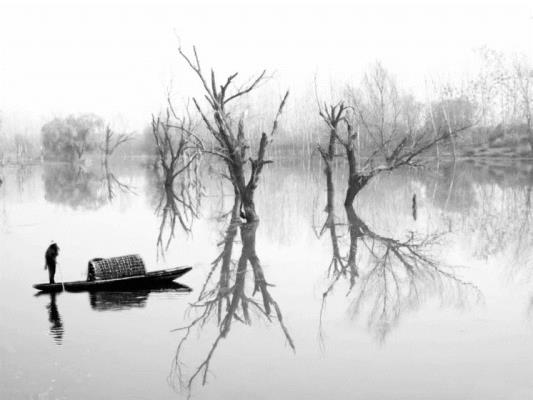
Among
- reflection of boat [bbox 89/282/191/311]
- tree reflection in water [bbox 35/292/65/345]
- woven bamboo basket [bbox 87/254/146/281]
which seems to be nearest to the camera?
tree reflection in water [bbox 35/292/65/345]

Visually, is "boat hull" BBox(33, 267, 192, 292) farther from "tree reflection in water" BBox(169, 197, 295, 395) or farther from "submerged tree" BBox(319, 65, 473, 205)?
"submerged tree" BBox(319, 65, 473, 205)

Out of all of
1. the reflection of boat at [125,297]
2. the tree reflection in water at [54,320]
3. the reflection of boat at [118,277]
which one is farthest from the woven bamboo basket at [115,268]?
the tree reflection in water at [54,320]

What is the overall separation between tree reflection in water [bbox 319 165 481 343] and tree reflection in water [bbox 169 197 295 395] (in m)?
0.98

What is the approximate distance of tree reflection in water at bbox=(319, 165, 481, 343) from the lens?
10.1 m

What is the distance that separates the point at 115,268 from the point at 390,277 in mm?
4997

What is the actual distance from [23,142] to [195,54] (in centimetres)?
10081

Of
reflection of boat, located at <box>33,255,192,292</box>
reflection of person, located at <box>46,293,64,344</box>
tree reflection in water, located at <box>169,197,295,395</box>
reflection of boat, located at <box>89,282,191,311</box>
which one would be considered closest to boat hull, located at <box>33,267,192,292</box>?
reflection of boat, located at <box>33,255,192,292</box>

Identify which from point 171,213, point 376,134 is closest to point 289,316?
point 171,213

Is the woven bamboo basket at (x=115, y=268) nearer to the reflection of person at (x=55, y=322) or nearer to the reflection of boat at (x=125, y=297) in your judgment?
the reflection of boat at (x=125, y=297)

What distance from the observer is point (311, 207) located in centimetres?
2517

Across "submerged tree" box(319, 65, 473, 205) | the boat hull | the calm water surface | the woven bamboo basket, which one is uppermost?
"submerged tree" box(319, 65, 473, 205)

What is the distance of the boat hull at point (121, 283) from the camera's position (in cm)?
1154

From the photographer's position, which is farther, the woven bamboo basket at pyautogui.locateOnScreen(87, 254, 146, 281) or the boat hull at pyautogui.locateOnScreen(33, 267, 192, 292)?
the woven bamboo basket at pyautogui.locateOnScreen(87, 254, 146, 281)

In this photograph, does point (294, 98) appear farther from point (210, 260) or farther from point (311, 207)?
point (210, 260)
